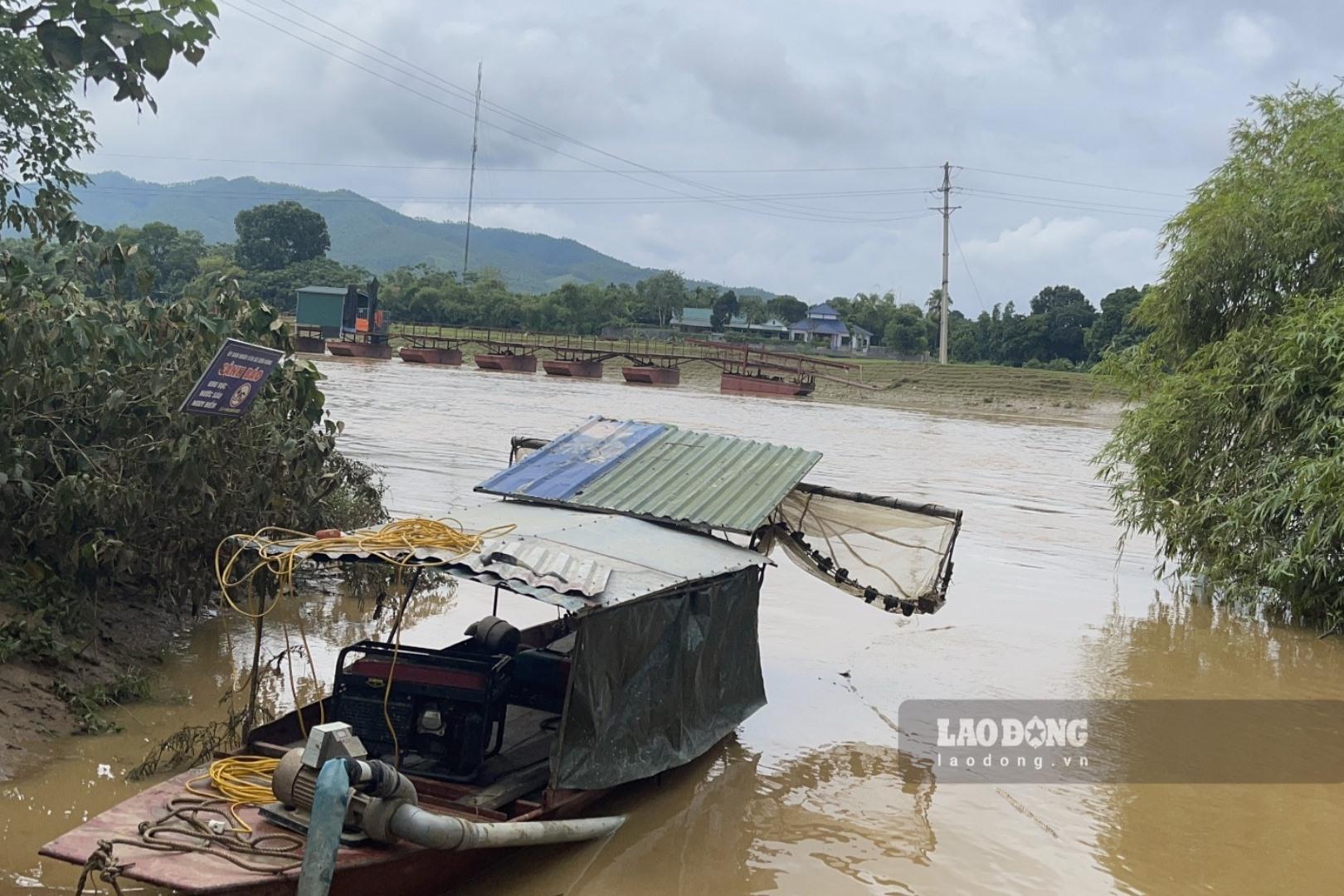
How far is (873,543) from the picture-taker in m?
8.52

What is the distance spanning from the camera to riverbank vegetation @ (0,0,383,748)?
7.48 meters

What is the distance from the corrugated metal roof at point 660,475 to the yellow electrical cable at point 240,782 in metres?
2.79

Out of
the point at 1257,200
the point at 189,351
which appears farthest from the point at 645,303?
the point at 189,351

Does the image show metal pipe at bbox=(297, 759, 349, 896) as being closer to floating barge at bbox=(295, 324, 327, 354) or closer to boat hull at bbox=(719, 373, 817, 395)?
boat hull at bbox=(719, 373, 817, 395)

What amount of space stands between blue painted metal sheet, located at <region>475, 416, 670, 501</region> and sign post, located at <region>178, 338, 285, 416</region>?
1685mm

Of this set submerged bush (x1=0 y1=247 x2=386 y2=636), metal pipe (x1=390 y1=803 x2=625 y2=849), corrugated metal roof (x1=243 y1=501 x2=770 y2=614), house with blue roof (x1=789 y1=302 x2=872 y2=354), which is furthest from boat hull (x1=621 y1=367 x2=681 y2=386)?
metal pipe (x1=390 y1=803 x2=625 y2=849)

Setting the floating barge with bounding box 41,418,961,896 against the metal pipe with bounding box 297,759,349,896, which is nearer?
the metal pipe with bounding box 297,759,349,896

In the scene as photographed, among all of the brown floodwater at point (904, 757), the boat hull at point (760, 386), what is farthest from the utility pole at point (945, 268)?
the brown floodwater at point (904, 757)

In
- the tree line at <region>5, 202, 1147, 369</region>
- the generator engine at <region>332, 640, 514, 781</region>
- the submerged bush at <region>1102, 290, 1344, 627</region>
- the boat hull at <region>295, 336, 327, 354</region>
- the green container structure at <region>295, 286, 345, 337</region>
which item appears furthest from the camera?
the tree line at <region>5, 202, 1147, 369</region>

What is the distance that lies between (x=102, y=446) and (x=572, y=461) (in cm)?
317

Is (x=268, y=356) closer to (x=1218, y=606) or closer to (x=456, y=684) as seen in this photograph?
(x=456, y=684)

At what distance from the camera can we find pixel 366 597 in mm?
Answer: 10664

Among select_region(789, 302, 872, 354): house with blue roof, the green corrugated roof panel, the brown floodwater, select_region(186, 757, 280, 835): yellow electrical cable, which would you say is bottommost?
the brown floodwater

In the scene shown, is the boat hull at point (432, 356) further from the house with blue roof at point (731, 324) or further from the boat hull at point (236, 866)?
the boat hull at point (236, 866)
